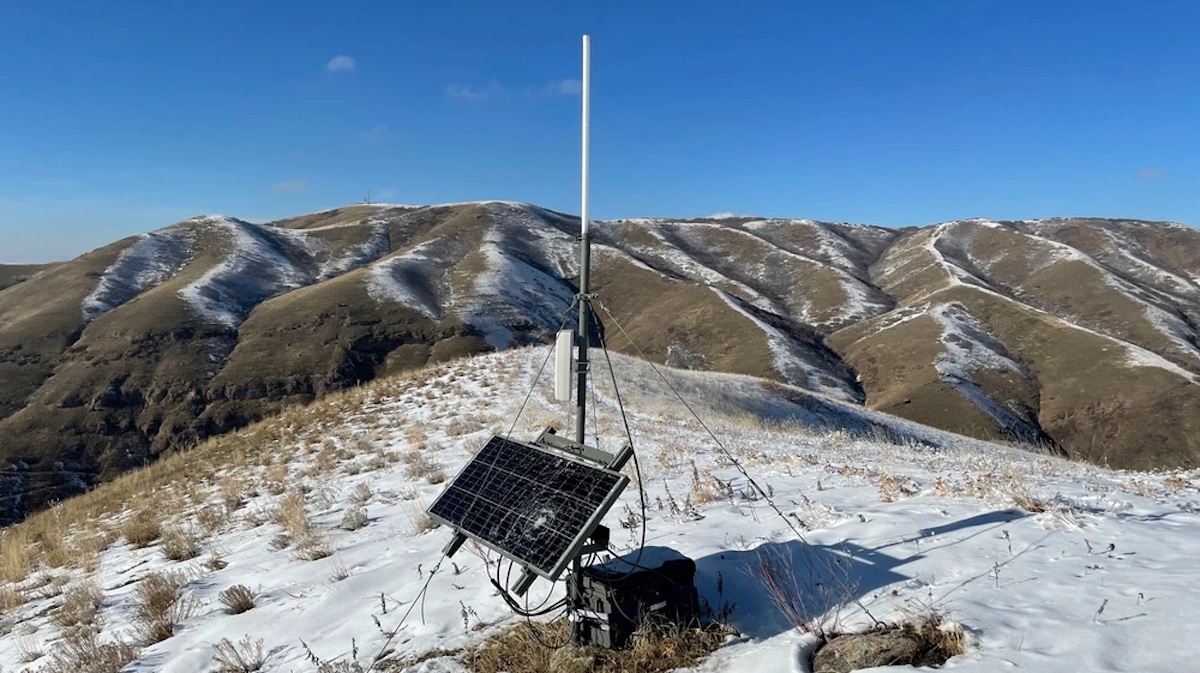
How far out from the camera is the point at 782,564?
5.51 m

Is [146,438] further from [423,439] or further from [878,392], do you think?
[878,392]

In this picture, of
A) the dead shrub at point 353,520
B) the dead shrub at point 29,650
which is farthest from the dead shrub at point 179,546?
the dead shrub at point 29,650

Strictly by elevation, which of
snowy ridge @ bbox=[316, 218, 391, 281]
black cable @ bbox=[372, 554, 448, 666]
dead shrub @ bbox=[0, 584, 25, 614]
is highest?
snowy ridge @ bbox=[316, 218, 391, 281]

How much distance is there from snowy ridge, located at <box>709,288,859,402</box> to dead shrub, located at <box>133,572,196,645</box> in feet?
227

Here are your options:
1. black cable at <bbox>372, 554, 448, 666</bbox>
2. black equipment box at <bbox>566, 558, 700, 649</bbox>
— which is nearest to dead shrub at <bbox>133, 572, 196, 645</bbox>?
black cable at <bbox>372, 554, 448, 666</bbox>

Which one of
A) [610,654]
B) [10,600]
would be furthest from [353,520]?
[610,654]

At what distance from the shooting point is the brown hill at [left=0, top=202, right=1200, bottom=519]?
62.1m

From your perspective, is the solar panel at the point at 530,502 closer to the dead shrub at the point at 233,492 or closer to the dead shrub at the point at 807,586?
the dead shrub at the point at 807,586

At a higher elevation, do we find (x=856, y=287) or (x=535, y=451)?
(x=856, y=287)

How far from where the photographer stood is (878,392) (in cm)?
7825

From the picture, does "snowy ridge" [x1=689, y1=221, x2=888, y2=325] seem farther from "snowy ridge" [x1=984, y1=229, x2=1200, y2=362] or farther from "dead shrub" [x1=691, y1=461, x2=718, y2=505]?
"dead shrub" [x1=691, y1=461, x2=718, y2=505]

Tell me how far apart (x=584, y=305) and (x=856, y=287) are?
129 m

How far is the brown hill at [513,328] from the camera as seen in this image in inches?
2445

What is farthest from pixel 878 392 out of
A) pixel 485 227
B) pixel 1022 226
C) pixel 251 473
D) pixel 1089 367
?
pixel 1022 226
